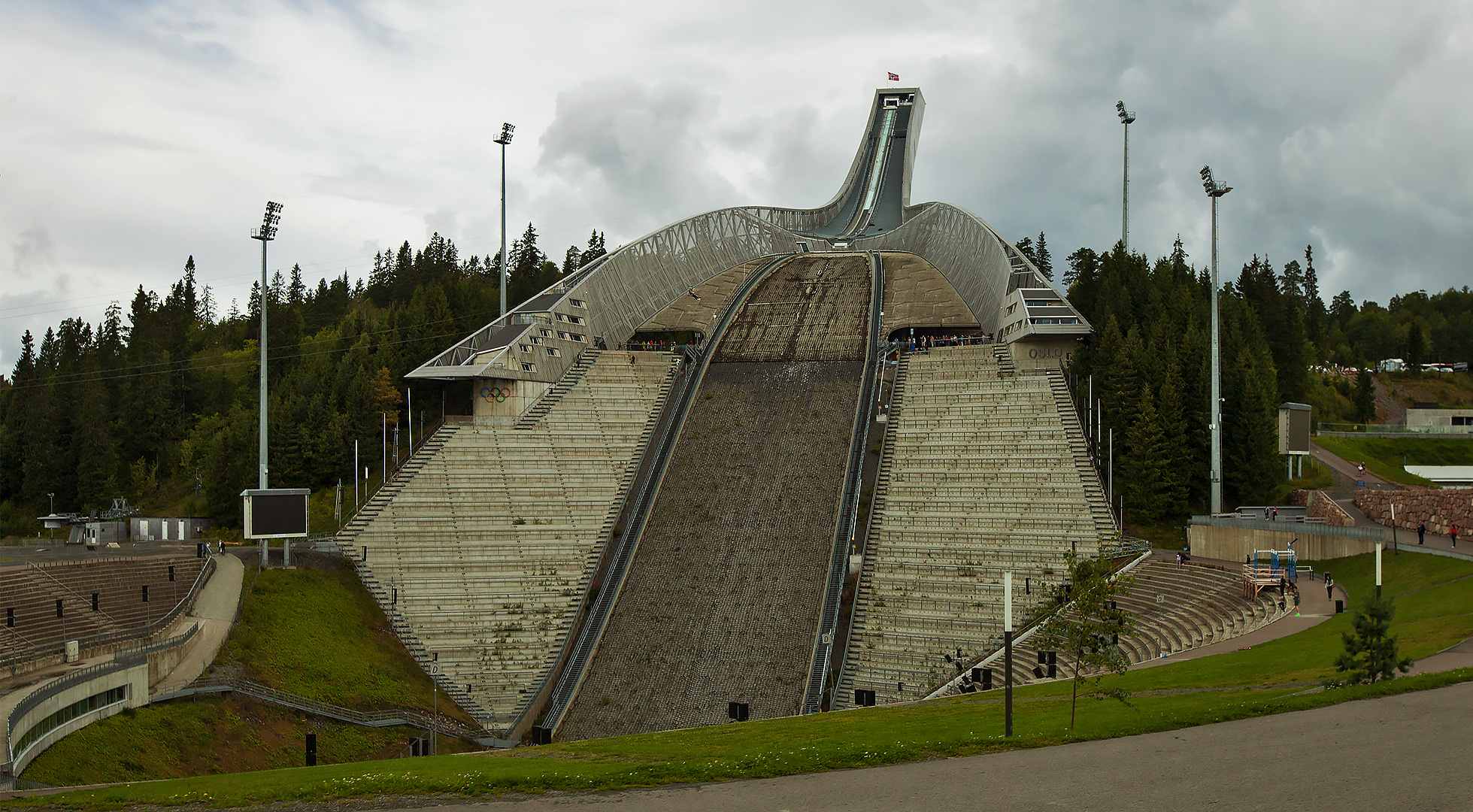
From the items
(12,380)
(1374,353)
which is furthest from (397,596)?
(1374,353)

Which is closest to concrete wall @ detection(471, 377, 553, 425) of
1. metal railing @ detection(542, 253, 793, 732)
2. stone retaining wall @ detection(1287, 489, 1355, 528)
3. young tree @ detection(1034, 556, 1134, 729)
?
metal railing @ detection(542, 253, 793, 732)

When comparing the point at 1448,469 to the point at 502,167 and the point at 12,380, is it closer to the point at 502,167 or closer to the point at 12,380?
the point at 502,167

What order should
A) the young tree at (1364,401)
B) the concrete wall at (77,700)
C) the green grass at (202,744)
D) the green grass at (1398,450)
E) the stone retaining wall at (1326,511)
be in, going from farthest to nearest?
the young tree at (1364,401) < the green grass at (1398,450) < the stone retaining wall at (1326,511) < the green grass at (202,744) < the concrete wall at (77,700)

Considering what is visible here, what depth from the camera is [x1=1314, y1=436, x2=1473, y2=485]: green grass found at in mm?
55094

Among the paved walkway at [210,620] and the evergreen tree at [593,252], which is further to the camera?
the evergreen tree at [593,252]

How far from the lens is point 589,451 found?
158 feet

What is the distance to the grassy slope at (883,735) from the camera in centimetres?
1405

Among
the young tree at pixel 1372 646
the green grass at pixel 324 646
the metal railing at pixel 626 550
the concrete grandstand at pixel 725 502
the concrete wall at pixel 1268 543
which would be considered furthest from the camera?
the concrete grandstand at pixel 725 502

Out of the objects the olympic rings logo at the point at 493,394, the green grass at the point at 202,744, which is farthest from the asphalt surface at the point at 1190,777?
the olympic rings logo at the point at 493,394

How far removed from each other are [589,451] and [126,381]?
161ft

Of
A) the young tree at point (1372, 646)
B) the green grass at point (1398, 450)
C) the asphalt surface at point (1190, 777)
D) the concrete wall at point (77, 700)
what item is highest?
the green grass at point (1398, 450)

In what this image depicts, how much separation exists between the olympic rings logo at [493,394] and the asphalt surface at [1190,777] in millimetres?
37902

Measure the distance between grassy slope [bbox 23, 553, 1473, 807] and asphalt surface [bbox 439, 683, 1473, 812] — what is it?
63 centimetres

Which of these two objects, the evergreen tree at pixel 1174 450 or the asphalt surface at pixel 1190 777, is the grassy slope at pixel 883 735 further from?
the evergreen tree at pixel 1174 450
